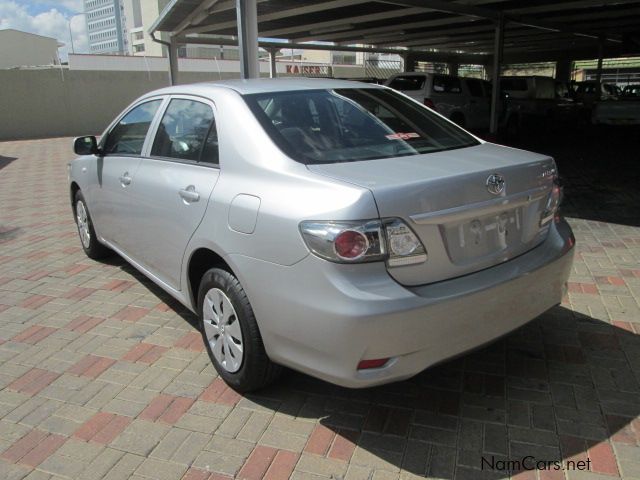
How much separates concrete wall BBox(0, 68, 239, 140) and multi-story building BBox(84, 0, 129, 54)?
401 ft

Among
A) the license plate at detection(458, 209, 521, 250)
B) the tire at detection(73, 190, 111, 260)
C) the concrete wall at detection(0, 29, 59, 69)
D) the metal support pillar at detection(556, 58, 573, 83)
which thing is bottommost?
the tire at detection(73, 190, 111, 260)

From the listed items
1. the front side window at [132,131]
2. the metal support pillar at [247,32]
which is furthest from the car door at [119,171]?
the metal support pillar at [247,32]

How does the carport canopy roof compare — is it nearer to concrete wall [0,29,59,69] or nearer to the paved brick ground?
the paved brick ground

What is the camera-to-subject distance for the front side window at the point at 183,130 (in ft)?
10.8

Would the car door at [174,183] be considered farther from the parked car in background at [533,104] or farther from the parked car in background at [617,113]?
the parked car in background at [533,104]

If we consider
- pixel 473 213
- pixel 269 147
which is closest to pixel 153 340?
pixel 269 147

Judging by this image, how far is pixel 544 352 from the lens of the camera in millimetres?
3381

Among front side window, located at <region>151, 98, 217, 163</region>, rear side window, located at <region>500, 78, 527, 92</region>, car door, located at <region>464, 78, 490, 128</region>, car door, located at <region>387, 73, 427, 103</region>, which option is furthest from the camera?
rear side window, located at <region>500, 78, 527, 92</region>

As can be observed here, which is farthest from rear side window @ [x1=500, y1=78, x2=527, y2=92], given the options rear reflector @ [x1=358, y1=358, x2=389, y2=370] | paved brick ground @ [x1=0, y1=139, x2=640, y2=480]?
rear reflector @ [x1=358, y1=358, x2=389, y2=370]

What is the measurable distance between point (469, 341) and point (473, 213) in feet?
1.89

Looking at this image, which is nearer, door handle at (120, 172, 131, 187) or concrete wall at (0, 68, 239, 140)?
door handle at (120, 172, 131, 187)

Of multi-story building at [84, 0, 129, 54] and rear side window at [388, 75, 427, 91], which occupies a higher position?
multi-story building at [84, 0, 129, 54]

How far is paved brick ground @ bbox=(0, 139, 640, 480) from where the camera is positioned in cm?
249

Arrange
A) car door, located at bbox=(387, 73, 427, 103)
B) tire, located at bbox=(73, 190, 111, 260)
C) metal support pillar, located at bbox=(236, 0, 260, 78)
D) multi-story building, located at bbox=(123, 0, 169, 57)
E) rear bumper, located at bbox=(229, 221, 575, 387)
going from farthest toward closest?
multi-story building, located at bbox=(123, 0, 169, 57), car door, located at bbox=(387, 73, 427, 103), metal support pillar, located at bbox=(236, 0, 260, 78), tire, located at bbox=(73, 190, 111, 260), rear bumper, located at bbox=(229, 221, 575, 387)
